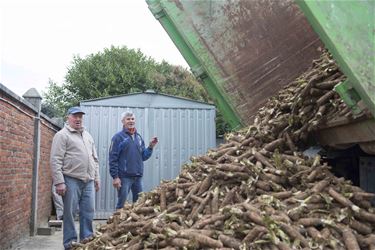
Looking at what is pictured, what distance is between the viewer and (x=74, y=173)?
562cm

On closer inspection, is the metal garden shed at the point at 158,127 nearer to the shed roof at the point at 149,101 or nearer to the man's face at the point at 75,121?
the shed roof at the point at 149,101

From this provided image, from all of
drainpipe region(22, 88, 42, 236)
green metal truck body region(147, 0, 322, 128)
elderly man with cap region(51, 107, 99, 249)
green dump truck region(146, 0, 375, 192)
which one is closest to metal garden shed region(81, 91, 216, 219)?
drainpipe region(22, 88, 42, 236)

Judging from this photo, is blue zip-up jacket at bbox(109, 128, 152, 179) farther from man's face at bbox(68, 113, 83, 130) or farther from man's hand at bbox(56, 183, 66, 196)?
man's hand at bbox(56, 183, 66, 196)

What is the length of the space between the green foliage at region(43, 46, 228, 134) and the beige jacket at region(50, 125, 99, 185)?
17.0 m

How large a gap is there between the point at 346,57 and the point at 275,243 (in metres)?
1.01

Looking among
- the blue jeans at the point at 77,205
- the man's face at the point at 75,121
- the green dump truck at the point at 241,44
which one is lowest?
the blue jeans at the point at 77,205

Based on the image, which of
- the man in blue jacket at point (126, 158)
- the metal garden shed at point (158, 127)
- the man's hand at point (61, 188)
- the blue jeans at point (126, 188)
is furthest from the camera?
the metal garden shed at point (158, 127)

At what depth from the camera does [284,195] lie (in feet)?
9.70

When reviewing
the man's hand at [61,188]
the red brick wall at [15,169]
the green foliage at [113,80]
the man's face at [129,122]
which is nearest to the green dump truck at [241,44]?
the man's hand at [61,188]

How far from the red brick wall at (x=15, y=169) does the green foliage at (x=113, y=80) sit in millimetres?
14843

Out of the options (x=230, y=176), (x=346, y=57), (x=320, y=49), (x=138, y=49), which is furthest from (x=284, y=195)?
(x=138, y=49)

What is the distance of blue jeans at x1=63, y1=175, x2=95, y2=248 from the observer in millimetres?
5469

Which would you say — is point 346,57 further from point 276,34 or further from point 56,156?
point 56,156

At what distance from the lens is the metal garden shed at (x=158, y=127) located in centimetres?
1034
